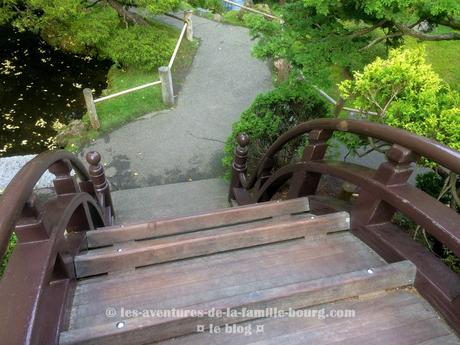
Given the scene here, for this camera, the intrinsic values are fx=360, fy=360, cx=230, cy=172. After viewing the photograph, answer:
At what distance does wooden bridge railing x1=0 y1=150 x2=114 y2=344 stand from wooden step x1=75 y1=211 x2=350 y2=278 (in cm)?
15

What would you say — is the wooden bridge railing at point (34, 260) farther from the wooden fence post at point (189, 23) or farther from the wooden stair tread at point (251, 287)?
the wooden fence post at point (189, 23)

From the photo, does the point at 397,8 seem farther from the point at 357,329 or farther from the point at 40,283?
the point at 40,283

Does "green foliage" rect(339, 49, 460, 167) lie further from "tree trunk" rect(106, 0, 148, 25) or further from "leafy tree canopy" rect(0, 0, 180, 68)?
"tree trunk" rect(106, 0, 148, 25)

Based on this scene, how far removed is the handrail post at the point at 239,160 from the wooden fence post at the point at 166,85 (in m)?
3.86

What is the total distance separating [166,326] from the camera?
64.9 inches

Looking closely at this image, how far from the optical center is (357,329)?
5.96 ft

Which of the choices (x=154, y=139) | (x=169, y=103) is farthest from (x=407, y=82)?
(x=169, y=103)

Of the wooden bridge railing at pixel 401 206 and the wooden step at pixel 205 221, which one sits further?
the wooden step at pixel 205 221

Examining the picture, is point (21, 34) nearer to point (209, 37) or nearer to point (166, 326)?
point (209, 37)

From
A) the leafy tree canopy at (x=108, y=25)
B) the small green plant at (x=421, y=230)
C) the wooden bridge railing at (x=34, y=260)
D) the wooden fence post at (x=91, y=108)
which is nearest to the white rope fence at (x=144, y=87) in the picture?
the wooden fence post at (x=91, y=108)

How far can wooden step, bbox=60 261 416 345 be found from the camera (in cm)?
159

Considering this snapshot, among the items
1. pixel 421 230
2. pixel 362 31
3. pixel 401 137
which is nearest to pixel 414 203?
pixel 401 137

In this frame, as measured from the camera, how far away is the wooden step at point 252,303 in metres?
1.59

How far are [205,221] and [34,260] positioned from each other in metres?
1.81
